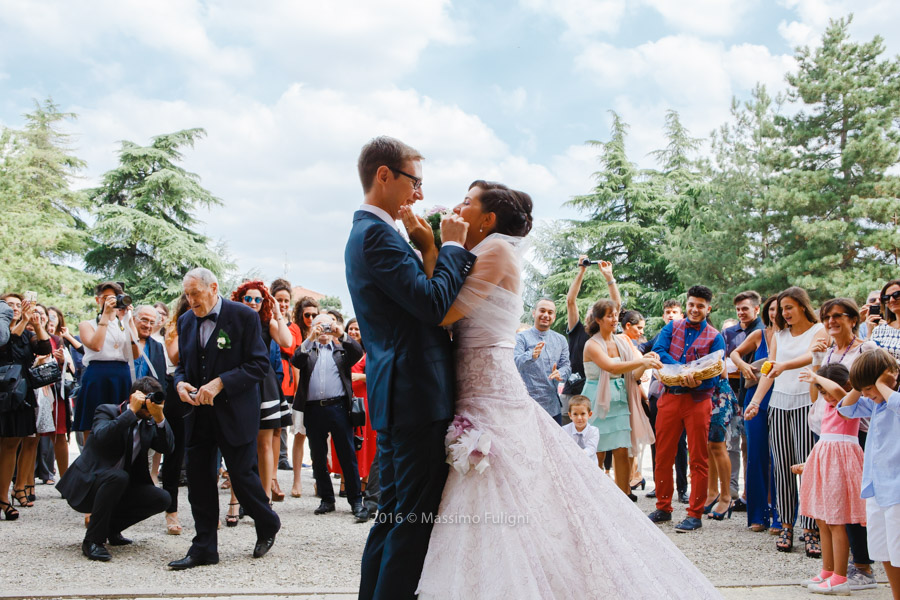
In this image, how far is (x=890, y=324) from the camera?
538 cm

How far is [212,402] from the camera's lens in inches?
189

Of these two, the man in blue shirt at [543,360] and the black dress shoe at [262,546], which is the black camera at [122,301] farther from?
the man in blue shirt at [543,360]

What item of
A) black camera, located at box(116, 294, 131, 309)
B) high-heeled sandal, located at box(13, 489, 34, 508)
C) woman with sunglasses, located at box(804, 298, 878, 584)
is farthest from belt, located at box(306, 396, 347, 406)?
woman with sunglasses, located at box(804, 298, 878, 584)

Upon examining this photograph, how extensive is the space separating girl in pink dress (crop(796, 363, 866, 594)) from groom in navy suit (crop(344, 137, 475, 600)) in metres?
2.89

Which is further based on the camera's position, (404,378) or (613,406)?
(613,406)

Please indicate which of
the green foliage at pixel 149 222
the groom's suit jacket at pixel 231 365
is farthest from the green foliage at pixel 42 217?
the groom's suit jacket at pixel 231 365

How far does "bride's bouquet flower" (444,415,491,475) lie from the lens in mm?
2613

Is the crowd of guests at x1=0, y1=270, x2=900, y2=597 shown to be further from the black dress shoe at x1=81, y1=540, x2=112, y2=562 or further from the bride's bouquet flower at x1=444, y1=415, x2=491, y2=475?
the bride's bouquet flower at x1=444, y1=415, x2=491, y2=475

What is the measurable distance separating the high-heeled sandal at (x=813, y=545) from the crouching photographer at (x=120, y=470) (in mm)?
4596

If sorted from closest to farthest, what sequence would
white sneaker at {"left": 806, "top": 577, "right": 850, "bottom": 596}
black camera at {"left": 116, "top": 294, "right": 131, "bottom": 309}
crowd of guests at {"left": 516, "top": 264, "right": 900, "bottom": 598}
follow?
crowd of guests at {"left": 516, "top": 264, "right": 900, "bottom": 598}
white sneaker at {"left": 806, "top": 577, "right": 850, "bottom": 596}
black camera at {"left": 116, "top": 294, "right": 131, "bottom": 309}

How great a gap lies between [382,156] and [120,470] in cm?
353

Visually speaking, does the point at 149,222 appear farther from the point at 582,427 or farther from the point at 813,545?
the point at 813,545

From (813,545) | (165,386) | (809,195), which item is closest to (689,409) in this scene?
(813,545)

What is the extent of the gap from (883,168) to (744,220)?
14.2ft
